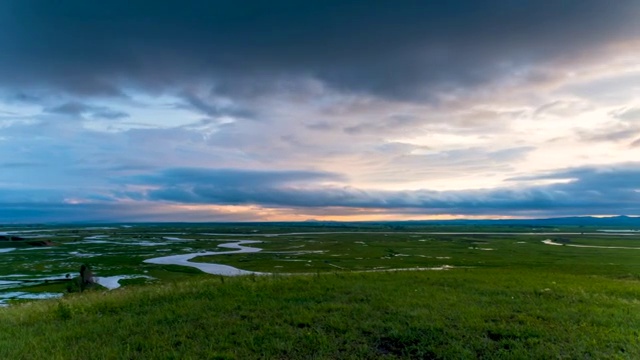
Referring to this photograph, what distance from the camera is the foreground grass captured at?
31.8 ft

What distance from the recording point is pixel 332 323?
1155cm

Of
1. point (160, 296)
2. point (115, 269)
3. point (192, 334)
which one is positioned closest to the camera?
point (192, 334)

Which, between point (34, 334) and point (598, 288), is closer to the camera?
point (34, 334)

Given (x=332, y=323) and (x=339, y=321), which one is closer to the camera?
(x=332, y=323)

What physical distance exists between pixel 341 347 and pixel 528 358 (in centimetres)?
423

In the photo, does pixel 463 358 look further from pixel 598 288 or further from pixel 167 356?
pixel 598 288

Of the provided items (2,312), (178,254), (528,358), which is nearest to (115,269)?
(178,254)

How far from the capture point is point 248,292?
16.1m

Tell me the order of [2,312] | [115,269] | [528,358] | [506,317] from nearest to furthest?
[528,358], [506,317], [2,312], [115,269]

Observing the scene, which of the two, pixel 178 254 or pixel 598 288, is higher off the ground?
pixel 598 288

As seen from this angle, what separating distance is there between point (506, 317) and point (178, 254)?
82819mm

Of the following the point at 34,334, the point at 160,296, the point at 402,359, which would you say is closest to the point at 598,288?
the point at 402,359

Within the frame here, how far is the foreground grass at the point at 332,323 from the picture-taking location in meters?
9.70

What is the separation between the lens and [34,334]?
37.8 ft
